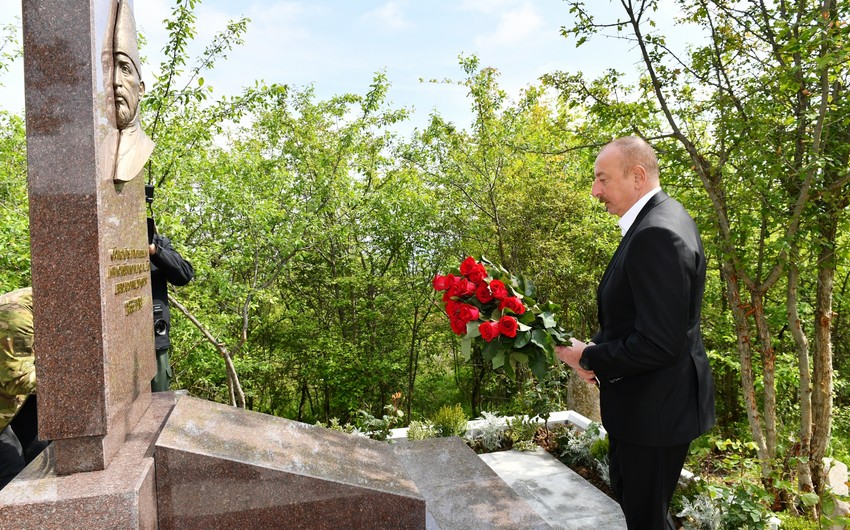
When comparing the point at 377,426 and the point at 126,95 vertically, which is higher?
the point at 126,95

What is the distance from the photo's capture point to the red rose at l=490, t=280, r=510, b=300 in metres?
2.78

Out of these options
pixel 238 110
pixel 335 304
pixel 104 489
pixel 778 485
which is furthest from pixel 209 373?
pixel 778 485

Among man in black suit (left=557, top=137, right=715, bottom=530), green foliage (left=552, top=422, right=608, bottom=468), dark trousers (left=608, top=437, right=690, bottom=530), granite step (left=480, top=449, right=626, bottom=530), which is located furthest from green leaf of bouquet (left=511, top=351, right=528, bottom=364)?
green foliage (left=552, top=422, right=608, bottom=468)

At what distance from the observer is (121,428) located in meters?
2.71

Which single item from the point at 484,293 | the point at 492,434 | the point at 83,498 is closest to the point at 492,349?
the point at 484,293

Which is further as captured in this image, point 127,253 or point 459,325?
point 127,253

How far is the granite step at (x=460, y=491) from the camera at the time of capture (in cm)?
338

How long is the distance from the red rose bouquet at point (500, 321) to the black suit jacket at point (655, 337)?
31cm

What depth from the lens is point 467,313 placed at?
2.74m

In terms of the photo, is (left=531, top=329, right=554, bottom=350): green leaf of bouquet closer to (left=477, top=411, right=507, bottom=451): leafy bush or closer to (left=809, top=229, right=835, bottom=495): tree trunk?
(left=477, top=411, right=507, bottom=451): leafy bush

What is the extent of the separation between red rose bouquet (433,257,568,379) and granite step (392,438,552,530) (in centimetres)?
119

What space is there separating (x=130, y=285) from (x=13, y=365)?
76 centimetres

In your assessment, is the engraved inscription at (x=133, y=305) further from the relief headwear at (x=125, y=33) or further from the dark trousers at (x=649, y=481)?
the dark trousers at (x=649, y=481)

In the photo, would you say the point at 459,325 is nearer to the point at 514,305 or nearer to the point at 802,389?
the point at 514,305
